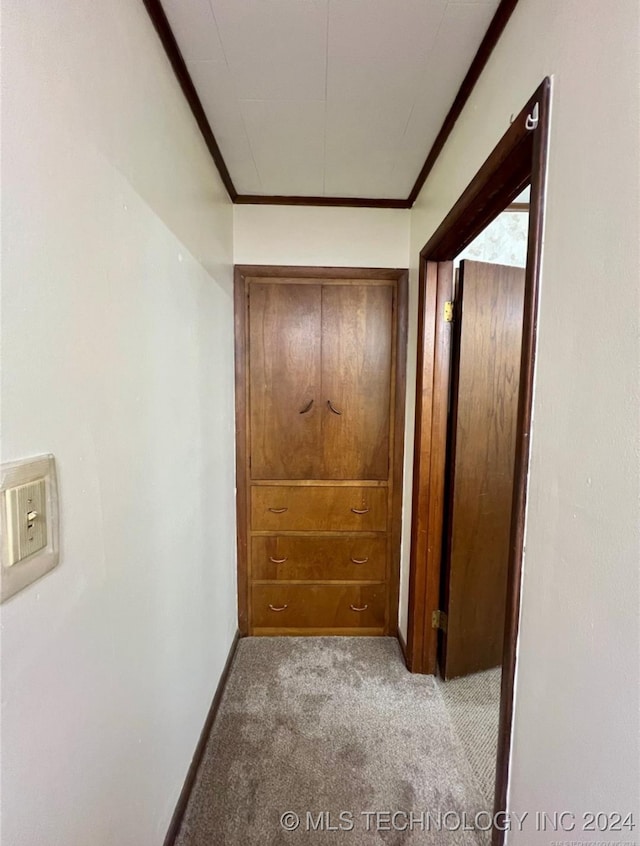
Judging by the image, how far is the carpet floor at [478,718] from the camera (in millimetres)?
1365

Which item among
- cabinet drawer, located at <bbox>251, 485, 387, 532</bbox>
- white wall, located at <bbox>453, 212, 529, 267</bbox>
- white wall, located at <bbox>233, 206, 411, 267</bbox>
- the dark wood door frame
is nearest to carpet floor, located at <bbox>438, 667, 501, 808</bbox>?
the dark wood door frame

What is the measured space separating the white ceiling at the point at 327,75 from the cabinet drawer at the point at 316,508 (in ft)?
5.04

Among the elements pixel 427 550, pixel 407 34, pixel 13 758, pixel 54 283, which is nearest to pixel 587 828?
pixel 13 758

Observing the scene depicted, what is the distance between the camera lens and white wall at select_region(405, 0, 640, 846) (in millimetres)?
567

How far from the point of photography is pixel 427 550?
1.77m


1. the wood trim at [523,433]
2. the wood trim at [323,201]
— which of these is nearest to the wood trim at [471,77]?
the wood trim at [323,201]

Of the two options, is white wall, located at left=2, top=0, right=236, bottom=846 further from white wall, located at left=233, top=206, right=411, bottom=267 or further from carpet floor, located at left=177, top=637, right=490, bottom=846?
white wall, located at left=233, top=206, right=411, bottom=267

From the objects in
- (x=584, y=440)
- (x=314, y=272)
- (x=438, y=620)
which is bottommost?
(x=438, y=620)

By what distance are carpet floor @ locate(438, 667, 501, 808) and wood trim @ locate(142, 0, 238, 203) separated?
2.44 meters

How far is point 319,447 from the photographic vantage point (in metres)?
2.03

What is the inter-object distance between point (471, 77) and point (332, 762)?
2.34 metres

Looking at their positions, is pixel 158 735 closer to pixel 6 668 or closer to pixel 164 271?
pixel 6 668

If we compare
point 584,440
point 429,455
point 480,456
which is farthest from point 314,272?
point 584,440

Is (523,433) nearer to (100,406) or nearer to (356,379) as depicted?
(100,406)
